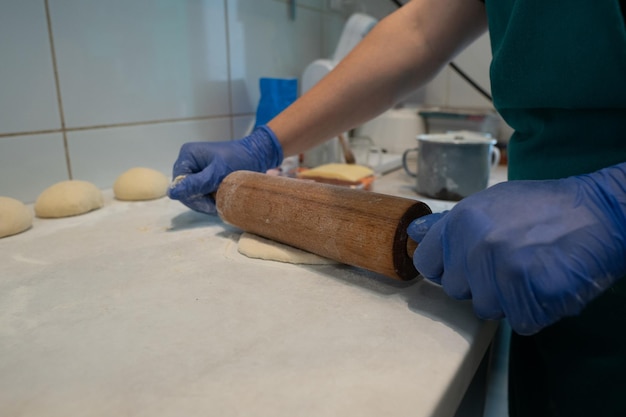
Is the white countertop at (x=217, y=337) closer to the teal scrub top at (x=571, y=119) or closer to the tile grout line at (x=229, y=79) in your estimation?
the teal scrub top at (x=571, y=119)

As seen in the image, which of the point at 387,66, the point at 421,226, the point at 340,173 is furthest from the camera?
the point at 340,173

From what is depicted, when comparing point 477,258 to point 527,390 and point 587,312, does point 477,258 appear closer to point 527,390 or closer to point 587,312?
point 587,312

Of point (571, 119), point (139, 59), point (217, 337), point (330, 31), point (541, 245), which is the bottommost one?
point (217, 337)

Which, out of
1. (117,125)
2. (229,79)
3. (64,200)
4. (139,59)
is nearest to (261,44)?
(229,79)

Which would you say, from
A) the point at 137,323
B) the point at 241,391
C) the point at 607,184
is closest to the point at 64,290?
the point at 137,323

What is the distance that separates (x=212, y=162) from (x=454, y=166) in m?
0.54

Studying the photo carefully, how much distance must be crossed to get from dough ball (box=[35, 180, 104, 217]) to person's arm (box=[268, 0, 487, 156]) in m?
0.39

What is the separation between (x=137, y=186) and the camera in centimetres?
94

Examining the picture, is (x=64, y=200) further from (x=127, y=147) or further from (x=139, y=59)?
(x=139, y=59)

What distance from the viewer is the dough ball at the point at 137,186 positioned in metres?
0.95

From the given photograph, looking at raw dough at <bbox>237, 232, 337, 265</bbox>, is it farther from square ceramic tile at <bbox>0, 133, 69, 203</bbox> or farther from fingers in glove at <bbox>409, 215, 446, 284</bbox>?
square ceramic tile at <bbox>0, 133, 69, 203</bbox>

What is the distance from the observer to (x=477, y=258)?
1.38 ft

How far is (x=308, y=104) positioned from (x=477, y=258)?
20.4 inches

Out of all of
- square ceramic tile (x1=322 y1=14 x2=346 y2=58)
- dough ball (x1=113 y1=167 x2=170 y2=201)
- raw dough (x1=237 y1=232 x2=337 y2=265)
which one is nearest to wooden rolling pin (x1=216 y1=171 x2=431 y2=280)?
raw dough (x1=237 y1=232 x2=337 y2=265)
